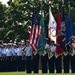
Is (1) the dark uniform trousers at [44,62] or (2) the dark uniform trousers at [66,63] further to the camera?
(1) the dark uniform trousers at [44,62]

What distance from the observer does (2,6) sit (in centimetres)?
4169

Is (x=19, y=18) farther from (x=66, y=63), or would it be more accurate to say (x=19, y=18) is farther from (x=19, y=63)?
(x=66, y=63)

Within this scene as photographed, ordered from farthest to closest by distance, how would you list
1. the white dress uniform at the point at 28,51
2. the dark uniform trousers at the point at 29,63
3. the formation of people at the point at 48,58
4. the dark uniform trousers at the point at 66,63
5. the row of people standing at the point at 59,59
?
the dark uniform trousers at the point at 29,63 → the white dress uniform at the point at 28,51 → the dark uniform trousers at the point at 66,63 → the formation of people at the point at 48,58 → the row of people standing at the point at 59,59

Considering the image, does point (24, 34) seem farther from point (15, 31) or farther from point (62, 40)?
point (62, 40)

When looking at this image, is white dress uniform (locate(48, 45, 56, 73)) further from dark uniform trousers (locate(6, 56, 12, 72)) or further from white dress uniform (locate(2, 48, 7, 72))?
dark uniform trousers (locate(6, 56, 12, 72))

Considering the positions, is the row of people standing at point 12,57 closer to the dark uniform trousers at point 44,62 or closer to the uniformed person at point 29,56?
the uniformed person at point 29,56

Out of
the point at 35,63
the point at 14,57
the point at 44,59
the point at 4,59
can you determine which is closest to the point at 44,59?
the point at 44,59

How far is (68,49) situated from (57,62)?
1.13 metres

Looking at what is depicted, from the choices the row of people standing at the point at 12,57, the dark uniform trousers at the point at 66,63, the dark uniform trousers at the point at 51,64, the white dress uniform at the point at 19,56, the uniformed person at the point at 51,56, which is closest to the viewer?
the dark uniform trousers at the point at 66,63

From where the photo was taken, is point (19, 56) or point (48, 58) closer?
point (48, 58)

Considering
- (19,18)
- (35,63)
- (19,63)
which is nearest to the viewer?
(35,63)

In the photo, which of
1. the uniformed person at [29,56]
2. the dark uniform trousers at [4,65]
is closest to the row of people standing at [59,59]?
the uniformed person at [29,56]

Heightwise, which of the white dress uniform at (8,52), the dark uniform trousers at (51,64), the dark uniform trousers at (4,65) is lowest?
the dark uniform trousers at (4,65)

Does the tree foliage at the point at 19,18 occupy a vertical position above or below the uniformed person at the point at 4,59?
above
